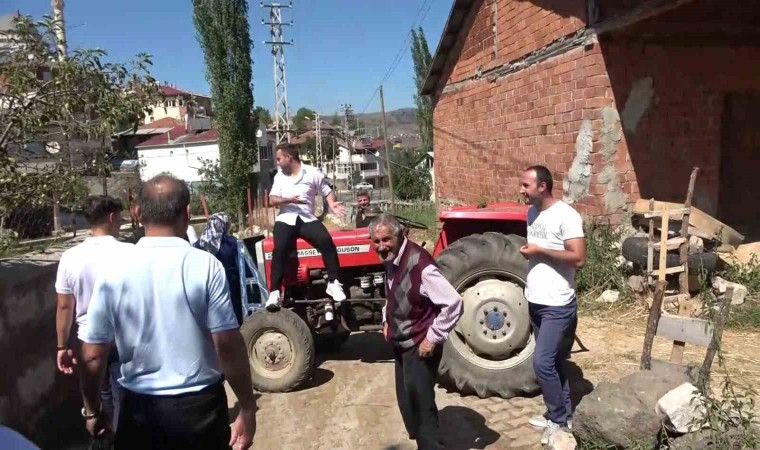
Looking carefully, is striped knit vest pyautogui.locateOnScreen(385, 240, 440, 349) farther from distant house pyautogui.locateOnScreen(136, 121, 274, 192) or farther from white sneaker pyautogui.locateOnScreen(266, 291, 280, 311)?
distant house pyautogui.locateOnScreen(136, 121, 274, 192)

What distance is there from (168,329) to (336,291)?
2.67 meters

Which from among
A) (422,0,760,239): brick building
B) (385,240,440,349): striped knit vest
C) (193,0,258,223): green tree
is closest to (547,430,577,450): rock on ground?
(385,240,440,349): striped knit vest

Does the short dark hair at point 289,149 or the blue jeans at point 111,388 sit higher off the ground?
the short dark hair at point 289,149

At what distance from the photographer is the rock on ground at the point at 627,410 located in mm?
3150

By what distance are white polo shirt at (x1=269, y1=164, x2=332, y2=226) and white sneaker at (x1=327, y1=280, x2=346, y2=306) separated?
1.84ft

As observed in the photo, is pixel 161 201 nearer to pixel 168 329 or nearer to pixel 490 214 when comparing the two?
pixel 168 329

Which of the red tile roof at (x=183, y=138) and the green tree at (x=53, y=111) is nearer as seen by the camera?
the green tree at (x=53, y=111)

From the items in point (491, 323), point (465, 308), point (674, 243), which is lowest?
point (491, 323)

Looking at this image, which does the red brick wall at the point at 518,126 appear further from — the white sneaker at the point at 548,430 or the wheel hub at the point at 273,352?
the wheel hub at the point at 273,352

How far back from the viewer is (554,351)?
358 cm

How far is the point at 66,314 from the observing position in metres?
3.21

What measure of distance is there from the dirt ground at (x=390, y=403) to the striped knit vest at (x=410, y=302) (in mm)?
980

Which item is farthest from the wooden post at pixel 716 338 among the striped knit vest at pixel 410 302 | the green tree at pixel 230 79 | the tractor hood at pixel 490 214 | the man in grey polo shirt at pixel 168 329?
the green tree at pixel 230 79

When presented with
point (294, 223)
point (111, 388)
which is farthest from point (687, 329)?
point (111, 388)
